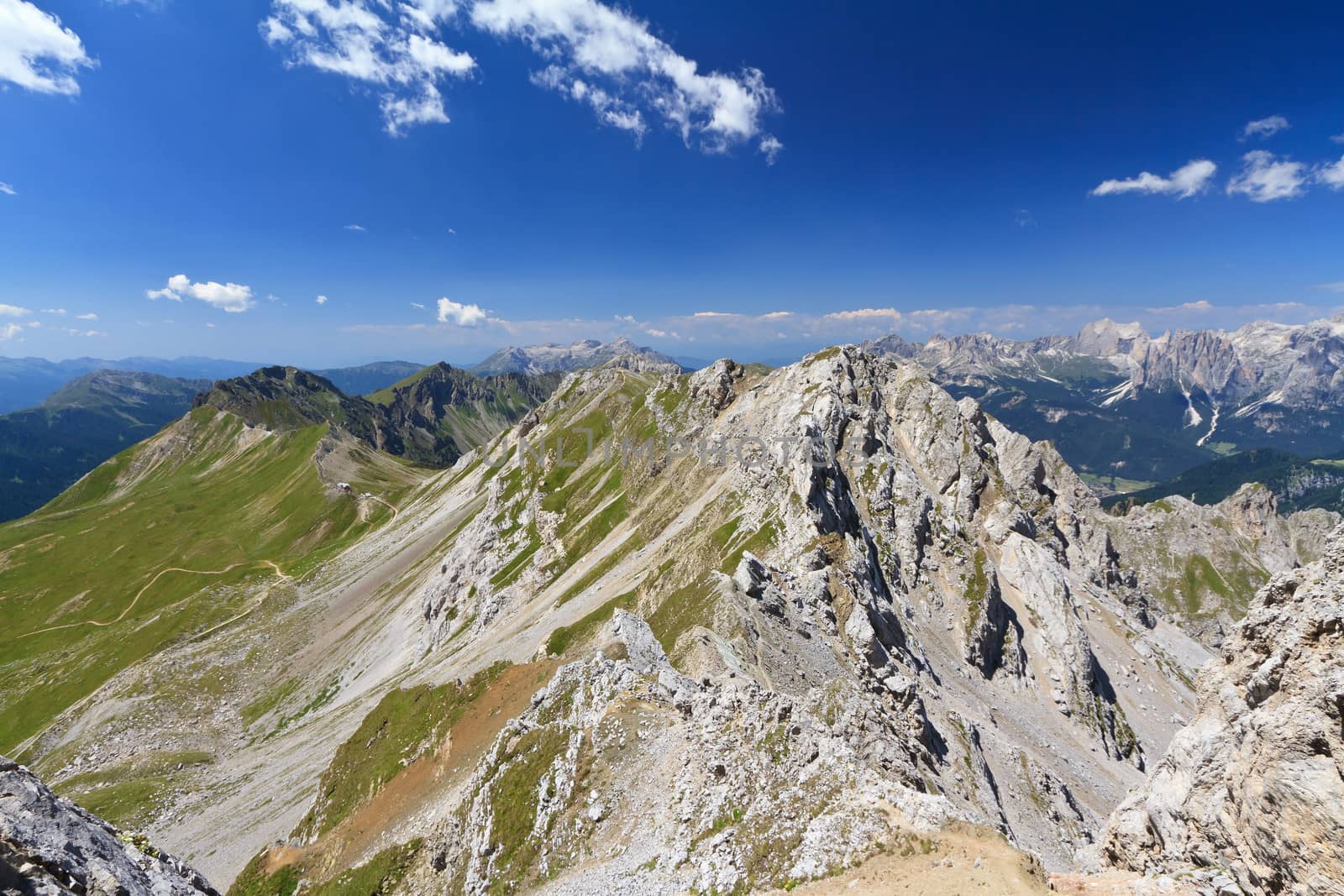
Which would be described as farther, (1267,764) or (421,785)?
(421,785)

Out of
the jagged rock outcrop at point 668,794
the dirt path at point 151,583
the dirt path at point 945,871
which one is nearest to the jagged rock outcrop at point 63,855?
the jagged rock outcrop at point 668,794

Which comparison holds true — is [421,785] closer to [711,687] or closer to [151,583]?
[711,687]

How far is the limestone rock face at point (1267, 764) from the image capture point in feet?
52.2

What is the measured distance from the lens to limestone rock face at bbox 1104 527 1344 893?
15922 millimetres

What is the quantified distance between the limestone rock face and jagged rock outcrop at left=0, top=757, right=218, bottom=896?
32.9 meters

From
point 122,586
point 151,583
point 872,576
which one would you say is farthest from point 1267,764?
point 122,586

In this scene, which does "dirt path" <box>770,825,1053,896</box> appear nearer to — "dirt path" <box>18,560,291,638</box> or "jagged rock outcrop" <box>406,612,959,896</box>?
"jagged rock outcrop" <box>406,612,959,896</box>

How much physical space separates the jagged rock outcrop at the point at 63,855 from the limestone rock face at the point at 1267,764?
32901mm

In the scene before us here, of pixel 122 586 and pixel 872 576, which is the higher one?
pixel 872 576

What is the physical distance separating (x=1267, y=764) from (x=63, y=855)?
35963mm

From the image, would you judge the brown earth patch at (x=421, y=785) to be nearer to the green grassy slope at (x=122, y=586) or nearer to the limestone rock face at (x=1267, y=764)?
the limestone rock face at (x=1267, y=764)

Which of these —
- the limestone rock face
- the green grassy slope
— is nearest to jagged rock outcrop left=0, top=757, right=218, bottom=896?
the limestone rock face

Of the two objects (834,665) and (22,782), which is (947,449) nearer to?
(834,665)

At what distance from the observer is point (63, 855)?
46.3 feet
